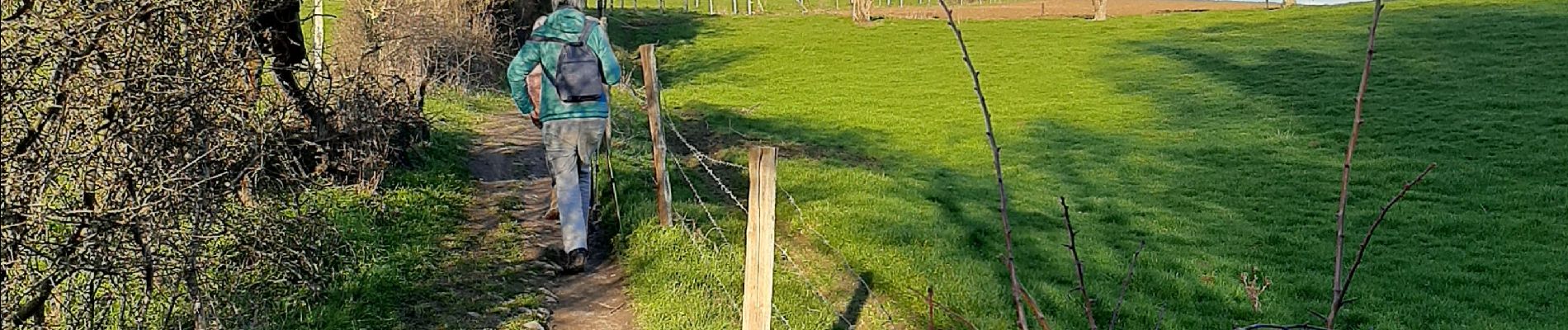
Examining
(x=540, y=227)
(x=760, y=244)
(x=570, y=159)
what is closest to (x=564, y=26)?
(x=570, y=159)

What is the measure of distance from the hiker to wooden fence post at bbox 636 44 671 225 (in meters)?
0.84

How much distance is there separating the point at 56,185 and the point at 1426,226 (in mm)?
11464

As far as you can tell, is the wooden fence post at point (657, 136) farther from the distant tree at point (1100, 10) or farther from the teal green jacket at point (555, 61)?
the distant tree at point (1100, 10)

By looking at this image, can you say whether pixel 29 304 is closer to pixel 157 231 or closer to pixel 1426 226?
pixel 157 231

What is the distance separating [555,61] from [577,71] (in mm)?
130

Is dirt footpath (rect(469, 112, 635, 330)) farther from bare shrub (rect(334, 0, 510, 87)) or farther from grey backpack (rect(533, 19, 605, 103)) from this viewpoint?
bare shrub (rect(334, 0, 510, 87))

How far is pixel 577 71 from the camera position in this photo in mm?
→ 6770

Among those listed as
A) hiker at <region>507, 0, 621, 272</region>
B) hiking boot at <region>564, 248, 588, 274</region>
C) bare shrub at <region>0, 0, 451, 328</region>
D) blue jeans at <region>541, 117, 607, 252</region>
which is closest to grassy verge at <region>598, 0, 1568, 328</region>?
hiking boot at <region>564, 248, 588, 274</region>

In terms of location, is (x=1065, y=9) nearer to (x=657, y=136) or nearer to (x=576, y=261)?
(x=657, y=136)

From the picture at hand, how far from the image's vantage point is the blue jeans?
694 cm

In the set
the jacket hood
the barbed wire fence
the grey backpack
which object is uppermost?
the jacket hood

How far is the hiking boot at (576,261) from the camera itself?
7.09 meters

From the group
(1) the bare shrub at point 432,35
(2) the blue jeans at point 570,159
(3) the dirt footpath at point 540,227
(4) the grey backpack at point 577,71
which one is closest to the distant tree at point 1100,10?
(1) the bare shrub at point 432,35

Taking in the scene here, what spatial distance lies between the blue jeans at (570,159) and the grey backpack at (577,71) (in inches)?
6.4
